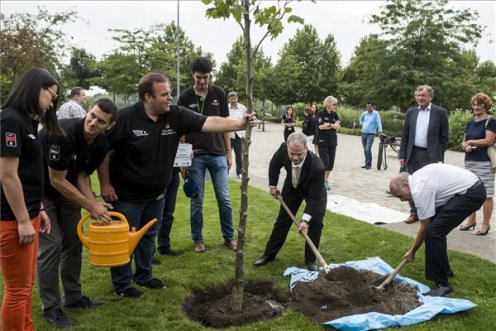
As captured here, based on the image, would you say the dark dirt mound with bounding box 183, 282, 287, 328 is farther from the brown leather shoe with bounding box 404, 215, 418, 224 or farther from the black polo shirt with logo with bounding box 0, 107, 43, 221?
the brown leather shoe with bounding box 404, 215, 418, 224

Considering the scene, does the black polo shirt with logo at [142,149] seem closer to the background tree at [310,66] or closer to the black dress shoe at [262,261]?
the black dress shoe at [262,261]

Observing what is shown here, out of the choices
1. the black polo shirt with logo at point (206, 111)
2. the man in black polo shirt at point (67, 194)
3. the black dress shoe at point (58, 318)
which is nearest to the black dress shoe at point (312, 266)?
the black polo shirt with logo at point (206, 111)

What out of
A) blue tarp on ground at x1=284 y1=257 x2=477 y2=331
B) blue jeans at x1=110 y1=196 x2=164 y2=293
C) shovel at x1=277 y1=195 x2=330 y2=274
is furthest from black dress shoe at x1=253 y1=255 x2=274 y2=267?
blue jeans at x1=110 y1=196 x2=164 y2=293

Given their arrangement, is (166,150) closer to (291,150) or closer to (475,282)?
(291,150)

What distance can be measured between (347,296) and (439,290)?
94 cm

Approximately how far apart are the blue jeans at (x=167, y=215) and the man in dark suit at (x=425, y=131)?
3.68m

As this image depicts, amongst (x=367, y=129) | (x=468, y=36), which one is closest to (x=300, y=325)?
(x=367, y=129)

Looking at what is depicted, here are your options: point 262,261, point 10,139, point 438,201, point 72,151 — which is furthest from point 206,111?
point 10,139

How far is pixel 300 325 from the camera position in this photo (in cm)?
386

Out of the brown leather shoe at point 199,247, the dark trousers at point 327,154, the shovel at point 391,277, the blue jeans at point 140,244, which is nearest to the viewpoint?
the blue jeans at point 140,244

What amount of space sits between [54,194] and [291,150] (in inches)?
92.3

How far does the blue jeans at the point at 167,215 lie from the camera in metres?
5.48

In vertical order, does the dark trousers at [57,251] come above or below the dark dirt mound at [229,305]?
above

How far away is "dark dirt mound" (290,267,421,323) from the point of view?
4.04m
